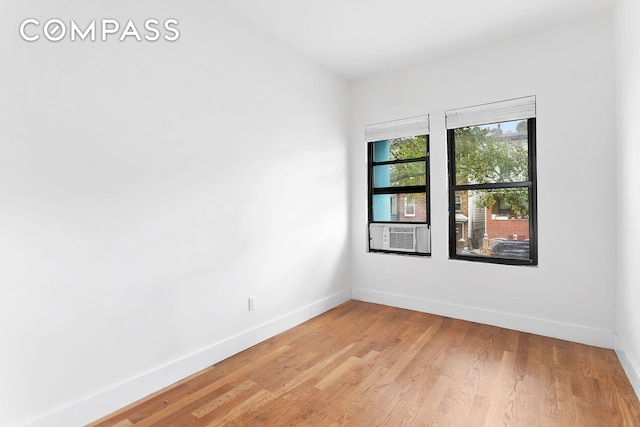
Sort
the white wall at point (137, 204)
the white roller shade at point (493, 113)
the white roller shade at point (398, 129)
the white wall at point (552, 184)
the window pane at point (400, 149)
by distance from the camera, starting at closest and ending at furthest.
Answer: the white wall at point (137, 204) → the white wall at point (552, 184) → the white roller shade at point (493, 113) → the white roller shade at point (398, 129) → the window pane at point (400, 149)

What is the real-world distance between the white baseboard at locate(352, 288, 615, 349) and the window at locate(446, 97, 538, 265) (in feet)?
1.71

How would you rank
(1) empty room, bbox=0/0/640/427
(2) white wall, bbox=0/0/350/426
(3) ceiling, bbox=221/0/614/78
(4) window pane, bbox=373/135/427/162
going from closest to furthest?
(2) white wall, bbox=0/0/350/426
(1) empty room, bbox=0/0/640/427
(3) ceiling, bbox=221/0/614/78
(4) window pane, bbox=373/135/427/162

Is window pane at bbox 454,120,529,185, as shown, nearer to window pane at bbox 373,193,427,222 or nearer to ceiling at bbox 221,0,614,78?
window pane at bbox 373,193,427,222

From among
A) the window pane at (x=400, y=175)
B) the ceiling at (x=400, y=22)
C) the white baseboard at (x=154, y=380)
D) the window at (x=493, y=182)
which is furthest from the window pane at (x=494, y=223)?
the white baseboard at (x=154, y=380)

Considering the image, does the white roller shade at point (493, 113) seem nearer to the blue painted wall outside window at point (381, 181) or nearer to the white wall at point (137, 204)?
the blue painted wall outside window at point (381, 181)

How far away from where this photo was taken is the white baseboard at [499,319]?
2.76m

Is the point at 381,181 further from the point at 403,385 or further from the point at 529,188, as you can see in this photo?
the point at 403,385

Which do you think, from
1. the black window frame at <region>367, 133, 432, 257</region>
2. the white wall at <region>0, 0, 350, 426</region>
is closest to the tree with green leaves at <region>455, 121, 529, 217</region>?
the black window frame at <region>367, 133, 432, 257</region>

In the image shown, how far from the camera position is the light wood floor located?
1.86 m

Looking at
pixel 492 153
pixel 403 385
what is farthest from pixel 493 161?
pixel 403 385

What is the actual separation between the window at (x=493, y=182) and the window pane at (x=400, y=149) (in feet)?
1.05

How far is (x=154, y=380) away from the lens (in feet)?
6.97

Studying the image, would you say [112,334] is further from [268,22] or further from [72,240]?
[268,22]

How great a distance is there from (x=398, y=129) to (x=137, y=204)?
283 centimetres
